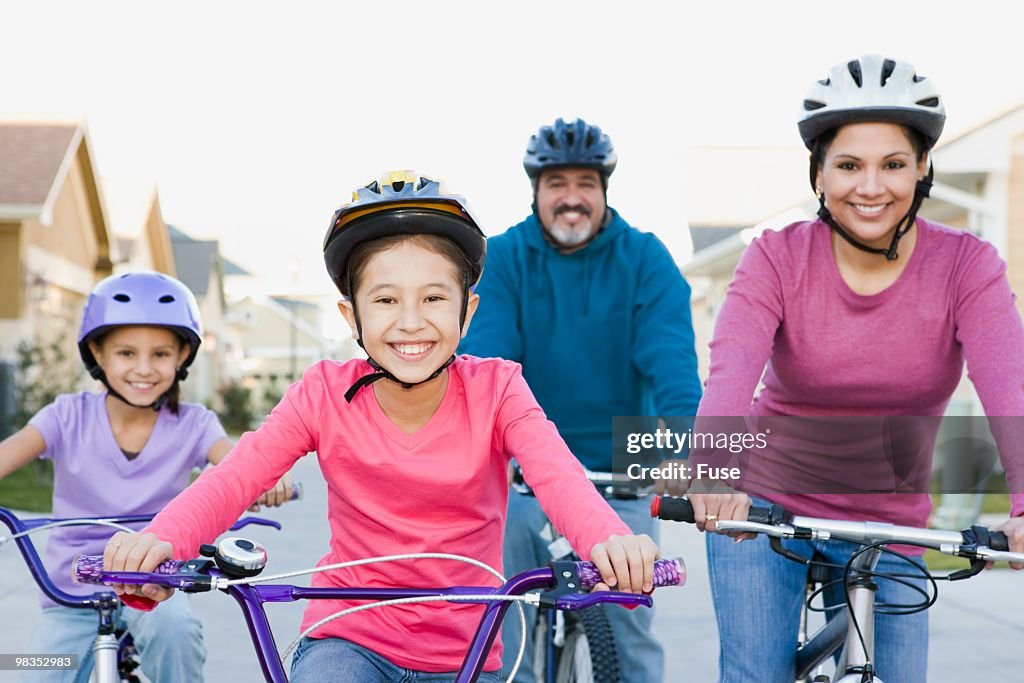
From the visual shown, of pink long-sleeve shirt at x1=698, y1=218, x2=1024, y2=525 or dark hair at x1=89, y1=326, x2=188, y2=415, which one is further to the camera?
dark hair at x1=89, y1=326, x2=188, y2=415

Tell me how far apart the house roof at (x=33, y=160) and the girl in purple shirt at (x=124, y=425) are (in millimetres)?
17059

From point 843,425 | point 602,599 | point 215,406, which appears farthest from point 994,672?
point 215,406

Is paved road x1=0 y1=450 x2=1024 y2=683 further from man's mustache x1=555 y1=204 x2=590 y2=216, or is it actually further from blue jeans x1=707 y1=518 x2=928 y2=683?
blue jeans x1=707 y1=518 x2=928 y2=683

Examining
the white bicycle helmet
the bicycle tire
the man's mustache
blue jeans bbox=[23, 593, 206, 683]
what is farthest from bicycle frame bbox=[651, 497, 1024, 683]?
the man's mustache

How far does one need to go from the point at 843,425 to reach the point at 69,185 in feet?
77.7

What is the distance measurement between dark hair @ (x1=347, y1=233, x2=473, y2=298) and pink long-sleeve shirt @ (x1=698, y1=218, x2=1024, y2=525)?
0.82 m

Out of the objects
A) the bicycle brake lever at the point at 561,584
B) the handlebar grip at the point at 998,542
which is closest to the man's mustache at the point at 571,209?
the handlebar grip at the point at 998,542

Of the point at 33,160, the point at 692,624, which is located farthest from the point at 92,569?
the point at 33,160

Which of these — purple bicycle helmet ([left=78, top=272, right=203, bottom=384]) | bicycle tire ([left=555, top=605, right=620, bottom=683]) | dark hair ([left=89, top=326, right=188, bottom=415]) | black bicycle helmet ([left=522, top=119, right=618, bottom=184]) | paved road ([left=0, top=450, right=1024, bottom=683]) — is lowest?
paved road ([left=0, top=450, right=1024, bottom=683])

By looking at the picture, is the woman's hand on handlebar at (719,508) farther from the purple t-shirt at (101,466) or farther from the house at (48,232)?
the house at (48,232)

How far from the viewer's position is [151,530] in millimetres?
2561

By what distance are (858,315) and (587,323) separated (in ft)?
5.16

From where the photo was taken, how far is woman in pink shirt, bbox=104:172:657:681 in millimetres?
2881

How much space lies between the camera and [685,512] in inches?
117
